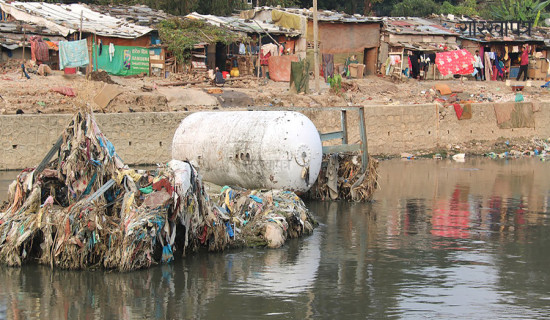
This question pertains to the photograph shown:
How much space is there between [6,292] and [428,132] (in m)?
17.3

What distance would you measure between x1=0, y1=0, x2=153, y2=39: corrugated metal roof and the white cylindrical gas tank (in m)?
14.9

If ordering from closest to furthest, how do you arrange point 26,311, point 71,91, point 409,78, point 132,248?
point 26,311, point 132,248, point 71,91, point 409,78

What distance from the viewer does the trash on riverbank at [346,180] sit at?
1570cm

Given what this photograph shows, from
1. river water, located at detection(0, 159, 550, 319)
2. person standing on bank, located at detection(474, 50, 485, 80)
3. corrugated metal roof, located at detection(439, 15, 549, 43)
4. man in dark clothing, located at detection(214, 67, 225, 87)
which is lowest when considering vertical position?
river water, located at detection(0, 159, 550, 319)

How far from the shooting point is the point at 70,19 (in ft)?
98.8

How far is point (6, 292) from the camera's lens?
9.20 meters

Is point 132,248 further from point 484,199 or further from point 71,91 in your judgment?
point 71,91

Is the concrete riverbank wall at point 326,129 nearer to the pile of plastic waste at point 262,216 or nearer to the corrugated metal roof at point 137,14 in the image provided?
the pile of plastic waste at point 262,216

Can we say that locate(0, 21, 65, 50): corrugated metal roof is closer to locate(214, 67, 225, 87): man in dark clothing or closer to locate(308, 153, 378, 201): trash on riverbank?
locate(214, 67, 225, 87): man in dark clothing

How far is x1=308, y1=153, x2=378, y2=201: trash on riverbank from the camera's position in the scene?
51.5 ft

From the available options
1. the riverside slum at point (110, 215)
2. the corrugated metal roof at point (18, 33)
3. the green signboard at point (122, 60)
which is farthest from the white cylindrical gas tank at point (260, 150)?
the corrugated metal roof at point (18, 33)

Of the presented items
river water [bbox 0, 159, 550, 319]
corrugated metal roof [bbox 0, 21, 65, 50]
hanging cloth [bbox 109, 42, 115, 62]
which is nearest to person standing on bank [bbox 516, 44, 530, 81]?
hanging cloth [bbox 109, 42, 115, 62]

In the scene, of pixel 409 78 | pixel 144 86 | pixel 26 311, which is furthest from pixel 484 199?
pixel 409 78

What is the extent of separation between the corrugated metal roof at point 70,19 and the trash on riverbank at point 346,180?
49.0 feet
